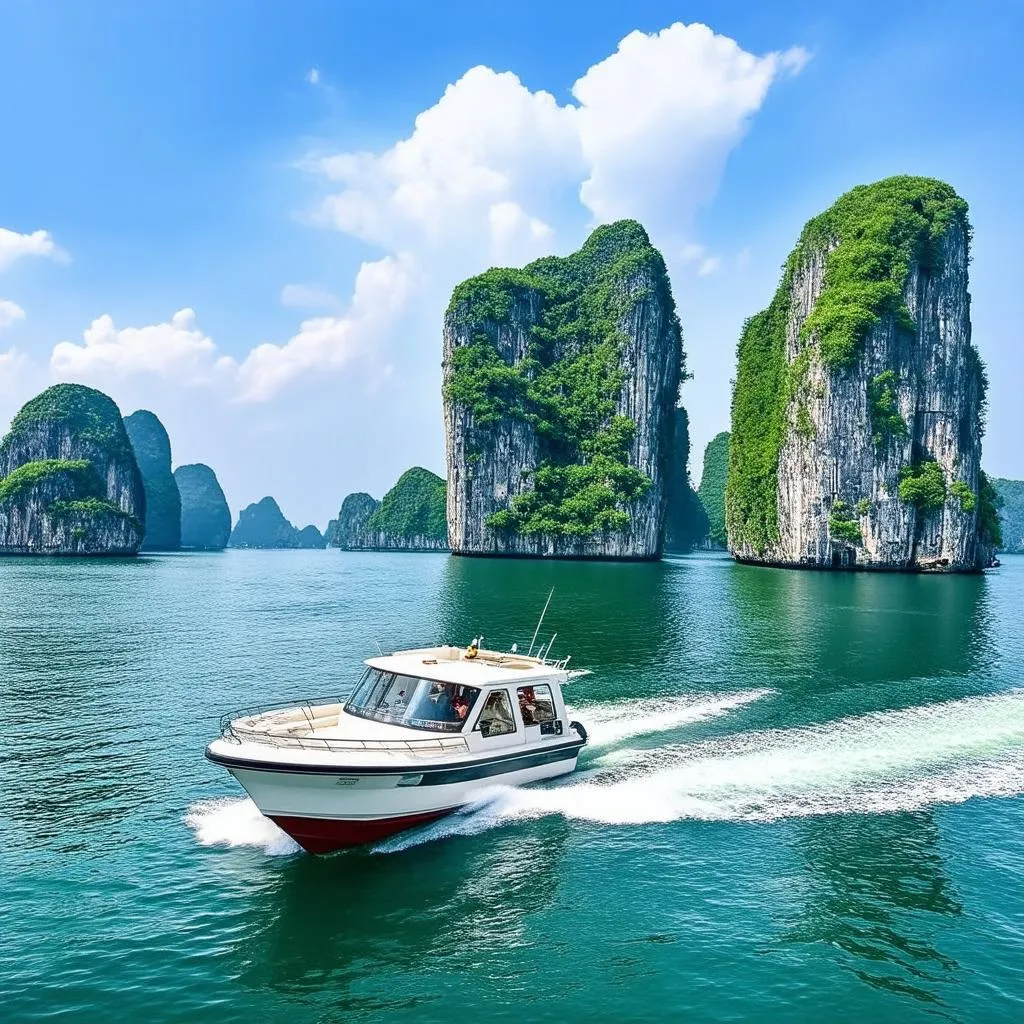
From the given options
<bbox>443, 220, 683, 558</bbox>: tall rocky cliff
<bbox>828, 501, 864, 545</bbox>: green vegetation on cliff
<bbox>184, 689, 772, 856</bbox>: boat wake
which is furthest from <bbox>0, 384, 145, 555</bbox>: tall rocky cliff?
<bbox>184, 689, 772, 856</bbox>: boat wake

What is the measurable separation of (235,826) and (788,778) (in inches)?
457

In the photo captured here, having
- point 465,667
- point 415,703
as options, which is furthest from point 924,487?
point 415,703

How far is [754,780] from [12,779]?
16085 mm

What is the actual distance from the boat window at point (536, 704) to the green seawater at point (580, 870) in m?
1.50

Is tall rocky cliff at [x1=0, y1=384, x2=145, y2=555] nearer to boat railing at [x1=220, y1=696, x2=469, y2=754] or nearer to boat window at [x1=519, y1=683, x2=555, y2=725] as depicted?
boat railing at [x1=220, y1=696, x2=469, y2=754]

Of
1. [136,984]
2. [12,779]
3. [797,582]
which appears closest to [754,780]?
[136,984]

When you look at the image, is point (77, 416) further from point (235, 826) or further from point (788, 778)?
point (788, 778)

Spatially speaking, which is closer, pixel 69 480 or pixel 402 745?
pixel 402 745

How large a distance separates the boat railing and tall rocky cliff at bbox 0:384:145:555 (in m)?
141

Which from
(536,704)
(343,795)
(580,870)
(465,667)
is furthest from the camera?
(536,704)

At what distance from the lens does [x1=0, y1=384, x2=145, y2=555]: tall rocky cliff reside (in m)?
139

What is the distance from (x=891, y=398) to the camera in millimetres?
91938

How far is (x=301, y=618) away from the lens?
47312mm

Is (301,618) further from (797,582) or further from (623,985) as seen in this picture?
(797,582)
